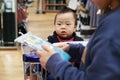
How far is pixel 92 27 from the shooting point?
4.22 m

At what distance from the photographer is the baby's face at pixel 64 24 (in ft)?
5.88

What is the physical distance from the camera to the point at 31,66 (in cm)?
117

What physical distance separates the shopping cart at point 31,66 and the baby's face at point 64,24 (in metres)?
0.62

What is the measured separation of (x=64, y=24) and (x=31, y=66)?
704mm

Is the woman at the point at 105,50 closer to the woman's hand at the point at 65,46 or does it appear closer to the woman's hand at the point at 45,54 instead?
the woman's hand at the point at 45,54

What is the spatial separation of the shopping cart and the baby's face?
62cm

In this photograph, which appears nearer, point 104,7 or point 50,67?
point 104,7

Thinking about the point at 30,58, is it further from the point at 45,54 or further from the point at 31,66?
the point at 45,54

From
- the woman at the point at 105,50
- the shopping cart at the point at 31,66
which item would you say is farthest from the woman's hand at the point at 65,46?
the woman at the point at 105,50

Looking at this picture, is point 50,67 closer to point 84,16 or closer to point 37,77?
point 37,77

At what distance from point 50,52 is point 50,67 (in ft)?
0.19

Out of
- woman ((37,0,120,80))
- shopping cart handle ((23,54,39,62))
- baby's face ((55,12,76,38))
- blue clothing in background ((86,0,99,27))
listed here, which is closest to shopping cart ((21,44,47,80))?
shopping cart handle ((23,54,39,62))

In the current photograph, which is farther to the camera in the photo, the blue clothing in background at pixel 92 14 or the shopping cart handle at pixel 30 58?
the blue clothing in background at pixel 92 14

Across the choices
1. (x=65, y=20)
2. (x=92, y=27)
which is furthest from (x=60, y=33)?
(x=92, y=27)
